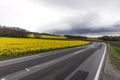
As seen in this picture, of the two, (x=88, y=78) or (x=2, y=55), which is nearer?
(x=88, y=78)

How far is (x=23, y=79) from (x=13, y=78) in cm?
54

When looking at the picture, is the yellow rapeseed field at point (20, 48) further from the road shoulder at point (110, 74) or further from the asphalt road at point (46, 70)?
the road shoulder at point (110, 74)

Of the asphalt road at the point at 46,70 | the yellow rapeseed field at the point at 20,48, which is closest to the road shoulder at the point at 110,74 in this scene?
the asphalt road at the point at 46,70

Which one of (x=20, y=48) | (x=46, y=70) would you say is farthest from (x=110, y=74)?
(x=20, y=48)

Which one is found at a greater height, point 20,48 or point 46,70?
point 46,70

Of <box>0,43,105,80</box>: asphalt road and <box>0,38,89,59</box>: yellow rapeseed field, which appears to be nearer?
<box>0,43,105,80</box>: asphalt road

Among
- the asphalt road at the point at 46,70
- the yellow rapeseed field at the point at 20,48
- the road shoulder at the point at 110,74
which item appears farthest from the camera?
the yellow rapeseed field at the point at 20,48

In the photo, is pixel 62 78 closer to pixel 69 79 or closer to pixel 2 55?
pixel 69 79

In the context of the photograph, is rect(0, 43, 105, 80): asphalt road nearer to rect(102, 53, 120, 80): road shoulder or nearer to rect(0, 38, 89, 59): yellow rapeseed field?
rect(102, 53, 120, 80): road shoulder

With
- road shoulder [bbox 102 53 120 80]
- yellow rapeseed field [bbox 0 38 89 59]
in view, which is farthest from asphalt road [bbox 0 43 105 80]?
yellow rapeseed field [bbox 0 38 89 59]

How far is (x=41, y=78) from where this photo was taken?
917cm

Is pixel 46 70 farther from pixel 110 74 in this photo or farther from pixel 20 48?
pixel 20 48

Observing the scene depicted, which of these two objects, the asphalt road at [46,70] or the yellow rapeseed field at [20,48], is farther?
the yellow rapeseed field at [20,48]

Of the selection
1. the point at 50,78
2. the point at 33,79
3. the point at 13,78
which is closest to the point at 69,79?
the point at 50,78
